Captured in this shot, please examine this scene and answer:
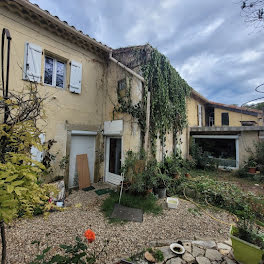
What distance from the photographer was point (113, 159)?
641cm

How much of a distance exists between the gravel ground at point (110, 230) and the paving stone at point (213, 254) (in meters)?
0.40

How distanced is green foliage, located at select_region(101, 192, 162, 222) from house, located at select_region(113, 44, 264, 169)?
234cm

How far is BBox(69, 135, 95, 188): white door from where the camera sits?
5.90 meters

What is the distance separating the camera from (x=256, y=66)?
13.4ft

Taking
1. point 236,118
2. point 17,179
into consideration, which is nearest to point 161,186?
point 17,179

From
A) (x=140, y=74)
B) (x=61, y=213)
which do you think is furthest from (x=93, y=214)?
(x=140, y=74)

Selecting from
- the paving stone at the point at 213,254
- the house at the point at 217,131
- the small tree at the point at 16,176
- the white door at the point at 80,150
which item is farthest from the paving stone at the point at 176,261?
the white door at the point at 80,150

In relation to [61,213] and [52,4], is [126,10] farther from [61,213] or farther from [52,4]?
[61,213]

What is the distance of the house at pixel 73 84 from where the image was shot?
4.54 meters

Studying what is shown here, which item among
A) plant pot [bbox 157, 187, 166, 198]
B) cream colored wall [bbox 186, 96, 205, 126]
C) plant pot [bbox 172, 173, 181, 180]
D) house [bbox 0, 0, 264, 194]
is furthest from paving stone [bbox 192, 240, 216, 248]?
cream colored wall [bbox 186, 96, 205, 126]

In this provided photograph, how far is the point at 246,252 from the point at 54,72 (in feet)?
24.0

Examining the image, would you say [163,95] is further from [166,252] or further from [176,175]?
[166,252]

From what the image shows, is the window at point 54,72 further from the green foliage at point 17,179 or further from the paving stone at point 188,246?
the paving stone at point 188,246

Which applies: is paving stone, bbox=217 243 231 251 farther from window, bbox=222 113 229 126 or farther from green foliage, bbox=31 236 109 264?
window, bbox=222 113 229 126
